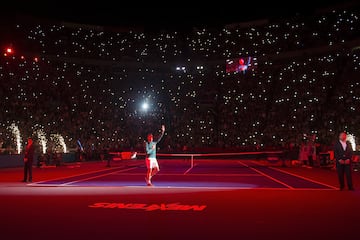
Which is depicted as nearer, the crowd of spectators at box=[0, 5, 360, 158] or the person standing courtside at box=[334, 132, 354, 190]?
the person standing courtside at box=[334, 132, 354, 190]

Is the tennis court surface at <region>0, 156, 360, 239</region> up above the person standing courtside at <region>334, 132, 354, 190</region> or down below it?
below

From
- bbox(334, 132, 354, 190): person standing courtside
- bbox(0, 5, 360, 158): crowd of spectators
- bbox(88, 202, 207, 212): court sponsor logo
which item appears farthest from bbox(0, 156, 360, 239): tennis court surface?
bbox(0, 5, 360, 158): crowd of spectators

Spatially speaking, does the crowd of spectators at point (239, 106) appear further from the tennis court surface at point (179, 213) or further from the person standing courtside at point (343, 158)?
the tennis court surface at point (179, 213)

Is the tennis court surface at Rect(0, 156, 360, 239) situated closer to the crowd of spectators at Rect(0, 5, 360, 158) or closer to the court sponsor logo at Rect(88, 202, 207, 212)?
the court sponsor logo at Rect(88, 202, 207, 212)

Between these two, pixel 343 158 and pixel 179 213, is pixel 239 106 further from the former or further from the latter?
pixel 179 213

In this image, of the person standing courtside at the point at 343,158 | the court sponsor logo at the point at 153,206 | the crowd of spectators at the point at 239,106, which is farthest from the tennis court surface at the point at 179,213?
the crowd of spectators at the point at 239,106

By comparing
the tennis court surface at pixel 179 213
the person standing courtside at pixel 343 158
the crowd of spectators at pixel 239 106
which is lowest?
the tennis court surface at pixel 179 213

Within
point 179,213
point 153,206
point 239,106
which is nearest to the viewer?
point 179,213

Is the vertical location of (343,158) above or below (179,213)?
above

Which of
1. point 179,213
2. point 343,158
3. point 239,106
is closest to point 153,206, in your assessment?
point 179,213

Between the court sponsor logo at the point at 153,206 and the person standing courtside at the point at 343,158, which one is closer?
→ the court sponsor logo at the point at 153,206

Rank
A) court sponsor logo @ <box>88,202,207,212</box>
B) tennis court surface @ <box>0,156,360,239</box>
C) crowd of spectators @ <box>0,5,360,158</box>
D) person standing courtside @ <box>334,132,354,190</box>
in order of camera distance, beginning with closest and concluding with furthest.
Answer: tennis court surface @ <box>0,156,360,239</box>
court sponsor logo @ <box>88,202,207,212</box>
person standing courtside @ <box>334,132,354,190</box>
crowd of spectators @ <box>0,5,360,158</box>

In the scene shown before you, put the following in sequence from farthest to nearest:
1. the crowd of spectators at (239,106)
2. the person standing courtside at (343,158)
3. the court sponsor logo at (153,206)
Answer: the crowd of spectators at (239,106)
the person standing courtside at (343,158)
the court sponsor logo at (153,206)

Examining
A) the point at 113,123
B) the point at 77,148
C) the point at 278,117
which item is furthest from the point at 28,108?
the point at 278,117
